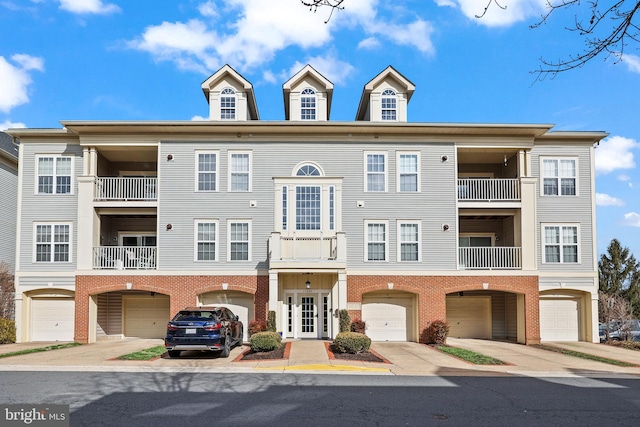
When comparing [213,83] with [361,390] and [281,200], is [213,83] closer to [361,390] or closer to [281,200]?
[281,200]

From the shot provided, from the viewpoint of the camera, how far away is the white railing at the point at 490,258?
23891 millimetres

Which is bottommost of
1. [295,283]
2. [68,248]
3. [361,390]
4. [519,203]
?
[361,390]

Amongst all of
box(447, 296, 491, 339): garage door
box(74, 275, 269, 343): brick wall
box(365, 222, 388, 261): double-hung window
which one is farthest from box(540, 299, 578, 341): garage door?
box(74, 275, 269, 343): brick wall

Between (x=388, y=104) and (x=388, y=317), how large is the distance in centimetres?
946

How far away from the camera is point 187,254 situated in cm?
2361

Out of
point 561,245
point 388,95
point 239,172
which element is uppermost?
point 388,95

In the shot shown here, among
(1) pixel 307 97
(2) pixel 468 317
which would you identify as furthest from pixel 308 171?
(2) pixel 468 317

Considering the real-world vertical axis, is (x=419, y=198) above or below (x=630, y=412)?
above

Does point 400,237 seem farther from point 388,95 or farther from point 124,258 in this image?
point 124,258

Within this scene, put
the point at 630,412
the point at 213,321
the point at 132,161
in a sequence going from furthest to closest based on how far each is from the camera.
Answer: the point at 132,161 < the point at 213,321 < the point at 630,412

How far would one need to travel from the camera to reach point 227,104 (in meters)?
25.2

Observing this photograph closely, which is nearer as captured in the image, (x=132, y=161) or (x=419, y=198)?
(x=419, y=198)

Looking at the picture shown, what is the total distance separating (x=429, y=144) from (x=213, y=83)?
32.5ft

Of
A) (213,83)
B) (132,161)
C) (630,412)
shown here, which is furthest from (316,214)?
Result: (630,412)
